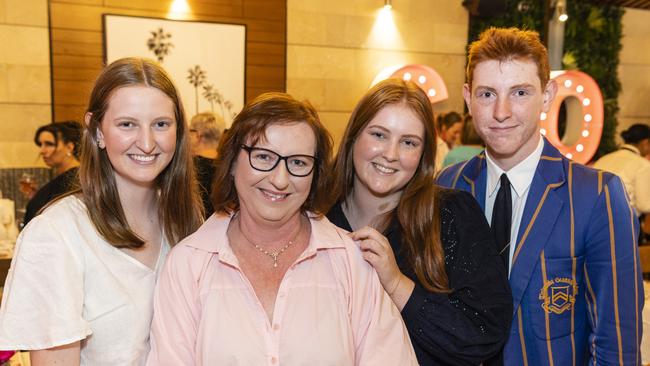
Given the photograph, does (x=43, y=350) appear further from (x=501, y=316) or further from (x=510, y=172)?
(x=510, y=172)

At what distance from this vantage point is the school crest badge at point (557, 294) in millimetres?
1852

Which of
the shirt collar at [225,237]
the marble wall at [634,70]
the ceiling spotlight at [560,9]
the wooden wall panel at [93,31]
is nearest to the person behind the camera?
the shirt collar at [225,237]

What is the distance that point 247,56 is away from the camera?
6.36 m

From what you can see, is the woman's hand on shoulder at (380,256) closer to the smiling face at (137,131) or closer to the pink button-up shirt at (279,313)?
the pink button-up shirt at (279,313)

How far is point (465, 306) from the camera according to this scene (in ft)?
5.77

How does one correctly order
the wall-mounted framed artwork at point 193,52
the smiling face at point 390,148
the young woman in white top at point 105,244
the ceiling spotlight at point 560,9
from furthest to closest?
the ceiling spotlight at point 560,9 → the wall-mounted framed artwork at point 193,52 → the smiling face at point 390,148 → the young woman in white top at point 105,244

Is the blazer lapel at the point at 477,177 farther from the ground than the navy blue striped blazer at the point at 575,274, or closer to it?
farther from the ground

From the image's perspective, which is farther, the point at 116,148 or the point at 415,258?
the point at 415,258

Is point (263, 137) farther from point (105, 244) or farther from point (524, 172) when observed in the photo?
point (524, 172)

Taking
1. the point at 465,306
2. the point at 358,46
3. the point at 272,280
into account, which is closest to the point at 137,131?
the point at 272,280

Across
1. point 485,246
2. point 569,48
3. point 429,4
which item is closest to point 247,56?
point 429,4

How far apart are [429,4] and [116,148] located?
6330 mm

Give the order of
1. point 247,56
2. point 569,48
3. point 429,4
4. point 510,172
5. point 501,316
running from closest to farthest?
point 501,316 < point 510,172 < point 247,56 < point 429,4 < point 569,48

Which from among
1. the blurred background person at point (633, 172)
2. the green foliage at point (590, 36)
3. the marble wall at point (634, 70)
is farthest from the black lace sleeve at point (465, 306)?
the marble wall at point (634, 70)
